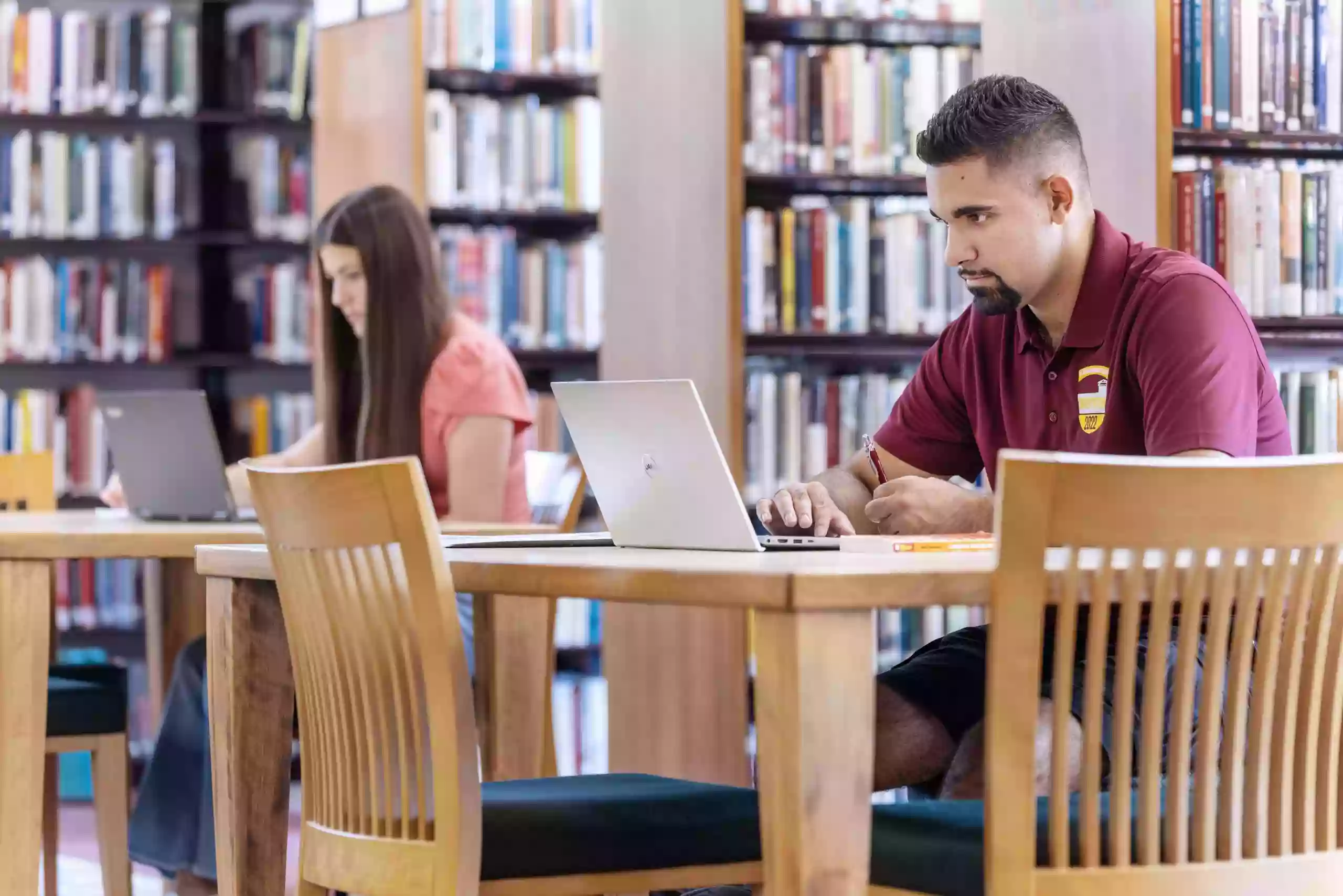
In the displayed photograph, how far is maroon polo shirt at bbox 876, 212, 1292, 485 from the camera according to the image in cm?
177

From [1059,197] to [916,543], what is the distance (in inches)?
24.6

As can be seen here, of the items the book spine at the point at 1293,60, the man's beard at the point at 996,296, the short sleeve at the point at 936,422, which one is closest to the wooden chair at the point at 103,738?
the short sleeve at the point at 936,422

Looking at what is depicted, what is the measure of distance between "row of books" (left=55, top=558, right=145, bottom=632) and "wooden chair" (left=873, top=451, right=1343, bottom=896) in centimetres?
375

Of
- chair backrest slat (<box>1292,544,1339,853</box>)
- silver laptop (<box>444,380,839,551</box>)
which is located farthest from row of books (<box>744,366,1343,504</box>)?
chair backrest slat (<box>1292,544,1339,853</box>)

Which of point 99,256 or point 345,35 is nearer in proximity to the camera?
point 345,35

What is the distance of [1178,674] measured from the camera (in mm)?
1252

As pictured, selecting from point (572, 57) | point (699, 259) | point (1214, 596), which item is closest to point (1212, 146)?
point (699, 259)

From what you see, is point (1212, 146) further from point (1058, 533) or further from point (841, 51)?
point (1058, 533)

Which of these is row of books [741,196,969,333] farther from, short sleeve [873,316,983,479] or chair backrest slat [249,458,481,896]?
chair backrest slat [249,458,481,896]

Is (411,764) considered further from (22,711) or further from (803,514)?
(22,711)

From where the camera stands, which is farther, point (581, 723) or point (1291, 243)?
point (581, 723)

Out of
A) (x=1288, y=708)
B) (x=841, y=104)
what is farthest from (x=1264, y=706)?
(x=841, y=104)

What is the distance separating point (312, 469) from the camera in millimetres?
1533

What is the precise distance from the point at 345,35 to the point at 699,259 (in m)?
1.41
